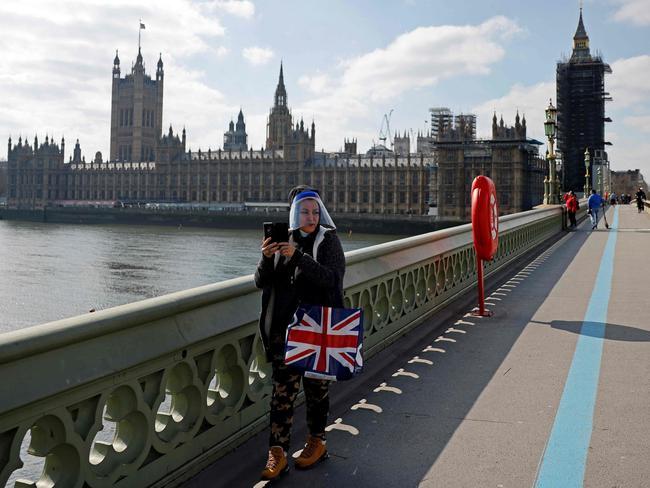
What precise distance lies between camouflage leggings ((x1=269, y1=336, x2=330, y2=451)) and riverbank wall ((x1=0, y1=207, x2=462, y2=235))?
261ft

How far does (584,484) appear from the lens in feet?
10.6

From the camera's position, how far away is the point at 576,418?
4.16m

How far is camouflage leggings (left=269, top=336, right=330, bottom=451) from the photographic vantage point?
11.1ft

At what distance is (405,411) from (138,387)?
1.92 m

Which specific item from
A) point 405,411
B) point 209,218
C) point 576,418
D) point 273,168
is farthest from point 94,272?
point 273,168

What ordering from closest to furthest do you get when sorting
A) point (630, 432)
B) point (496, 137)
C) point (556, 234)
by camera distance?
point (630, 432) < point (556, 234) < point (496, 137)

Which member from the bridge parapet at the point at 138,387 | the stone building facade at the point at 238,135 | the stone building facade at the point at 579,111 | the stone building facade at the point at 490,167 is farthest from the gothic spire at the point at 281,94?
the bridge parapet at the point at 138,387

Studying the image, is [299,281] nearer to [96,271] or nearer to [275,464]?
[275,464]

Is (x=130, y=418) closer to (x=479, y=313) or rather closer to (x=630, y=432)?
(x=630, y=432)

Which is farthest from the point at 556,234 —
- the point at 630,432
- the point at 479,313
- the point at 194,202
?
the point at 194,202

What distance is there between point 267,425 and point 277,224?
1.48 m

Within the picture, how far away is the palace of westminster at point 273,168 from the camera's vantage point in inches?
3733

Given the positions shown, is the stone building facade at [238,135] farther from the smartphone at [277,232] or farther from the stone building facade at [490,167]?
the smartphone at [277,232]

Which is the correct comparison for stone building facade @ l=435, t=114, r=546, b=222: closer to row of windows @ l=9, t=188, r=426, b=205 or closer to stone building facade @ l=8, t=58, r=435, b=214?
row of windows @ l=9, t=188, r=426, b=205
